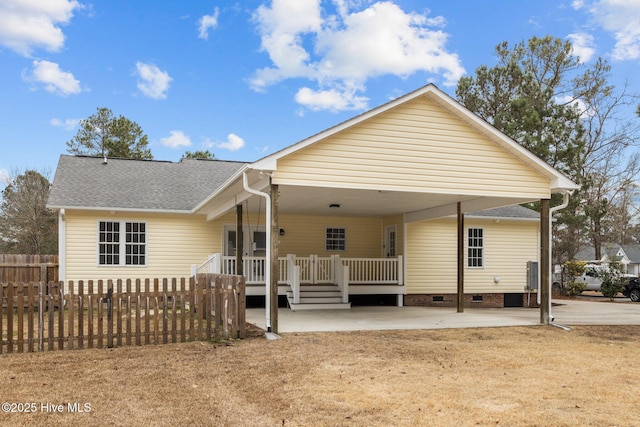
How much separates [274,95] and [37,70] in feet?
51.1

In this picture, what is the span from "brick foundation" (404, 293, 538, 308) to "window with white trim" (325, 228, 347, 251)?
10.1 feet

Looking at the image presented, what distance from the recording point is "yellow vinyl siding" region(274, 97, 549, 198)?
11.2 m

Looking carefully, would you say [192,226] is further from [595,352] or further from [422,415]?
[422,415]

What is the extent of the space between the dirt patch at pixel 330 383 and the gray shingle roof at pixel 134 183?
9.30 metres

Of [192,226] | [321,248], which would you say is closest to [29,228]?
[192,226]

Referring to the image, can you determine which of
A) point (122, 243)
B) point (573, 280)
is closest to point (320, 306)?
point (122, 243)

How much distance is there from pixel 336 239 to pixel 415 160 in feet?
28.6

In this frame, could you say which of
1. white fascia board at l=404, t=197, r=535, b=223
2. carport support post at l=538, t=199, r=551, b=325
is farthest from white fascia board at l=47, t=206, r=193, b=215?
carport support post at l=538, t=199, r=551, b=325

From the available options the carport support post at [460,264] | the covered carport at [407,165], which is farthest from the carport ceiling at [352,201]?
the carport support post at [460,264]

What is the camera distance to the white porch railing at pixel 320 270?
53.5 feet

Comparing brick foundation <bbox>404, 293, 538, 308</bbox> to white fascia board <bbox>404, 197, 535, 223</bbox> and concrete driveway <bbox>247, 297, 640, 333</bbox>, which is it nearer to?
concrete driveway <bbox>247, 297, 640, 333</bbox>

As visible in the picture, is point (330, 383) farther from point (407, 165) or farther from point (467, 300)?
point (467, 300)

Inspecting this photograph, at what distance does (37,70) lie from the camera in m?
35.3

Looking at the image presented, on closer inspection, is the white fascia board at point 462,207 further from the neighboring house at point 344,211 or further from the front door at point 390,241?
the front door at point 390,241
